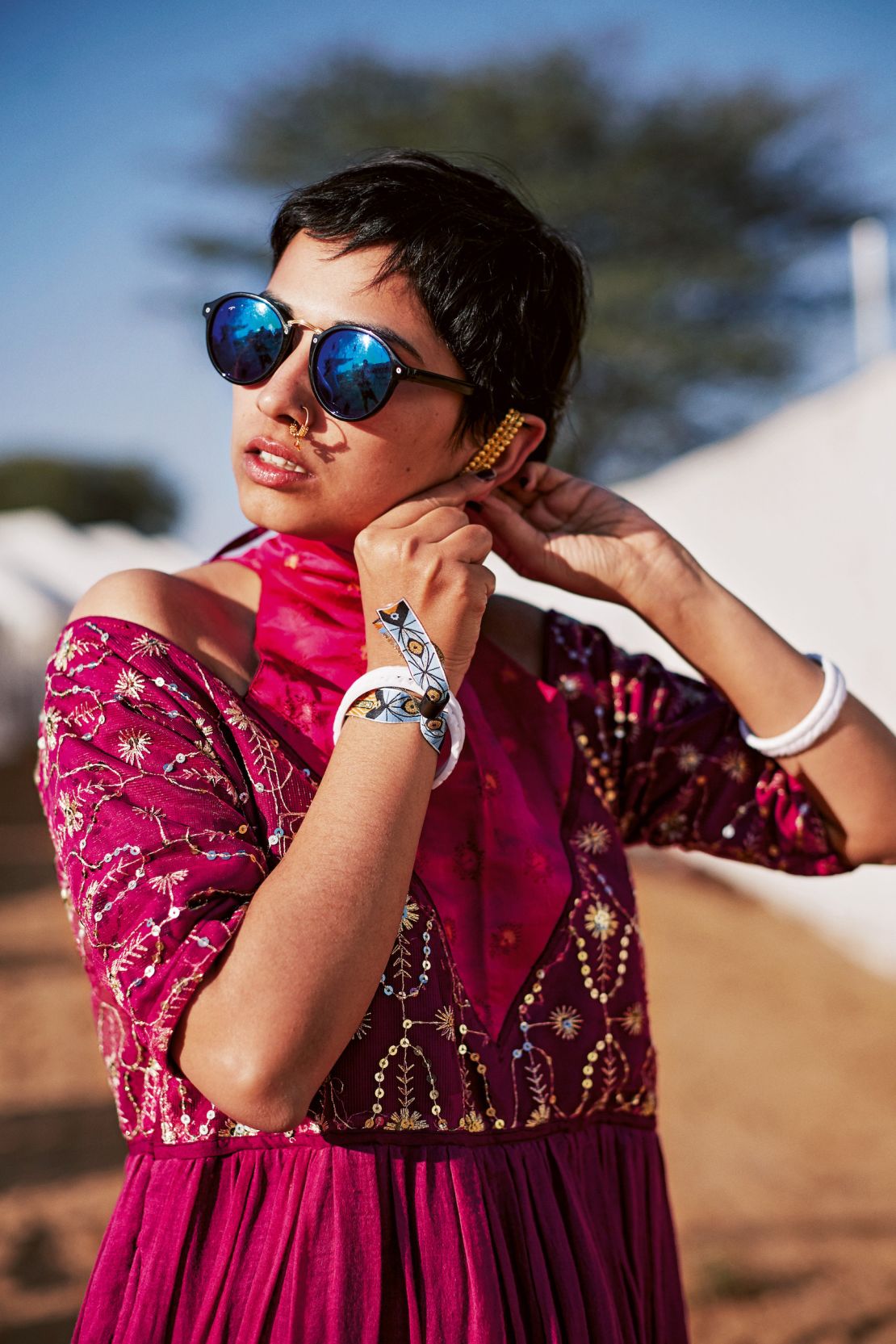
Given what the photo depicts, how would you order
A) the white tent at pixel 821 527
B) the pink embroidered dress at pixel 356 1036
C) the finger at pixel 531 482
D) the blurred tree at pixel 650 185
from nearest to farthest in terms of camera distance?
the pink embroidered dress at pixel 356 1036 < the finger at pixel 531 482 < the white tent at pixel 821 527 < the blurred tree at pixel 650 185

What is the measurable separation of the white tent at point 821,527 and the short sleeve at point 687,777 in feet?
11.7

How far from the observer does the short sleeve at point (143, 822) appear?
1350 millimetres

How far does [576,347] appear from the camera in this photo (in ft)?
6.74

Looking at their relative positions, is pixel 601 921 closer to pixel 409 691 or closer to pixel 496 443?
pixel 409 691

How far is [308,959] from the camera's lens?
1.33 metres

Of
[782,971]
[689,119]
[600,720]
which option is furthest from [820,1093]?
[689,119]

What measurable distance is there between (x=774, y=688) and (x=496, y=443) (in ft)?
1.82

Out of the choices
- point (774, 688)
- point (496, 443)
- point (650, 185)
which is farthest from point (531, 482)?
point (650, 185)

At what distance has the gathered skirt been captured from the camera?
1.46 metres

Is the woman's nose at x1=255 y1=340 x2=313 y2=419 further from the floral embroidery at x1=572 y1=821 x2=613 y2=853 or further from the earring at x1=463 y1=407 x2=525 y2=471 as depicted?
the floral embroidery at x1=572 y1=821 x2=613 y2=853

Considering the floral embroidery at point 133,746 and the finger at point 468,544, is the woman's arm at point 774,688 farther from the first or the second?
the floral embroidery at point 133,746

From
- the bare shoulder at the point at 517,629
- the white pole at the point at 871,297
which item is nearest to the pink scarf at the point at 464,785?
the bare shoulder at the point at 517,629

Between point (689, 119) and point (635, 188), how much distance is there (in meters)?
1.71

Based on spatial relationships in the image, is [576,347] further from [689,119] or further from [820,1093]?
[689,119]
